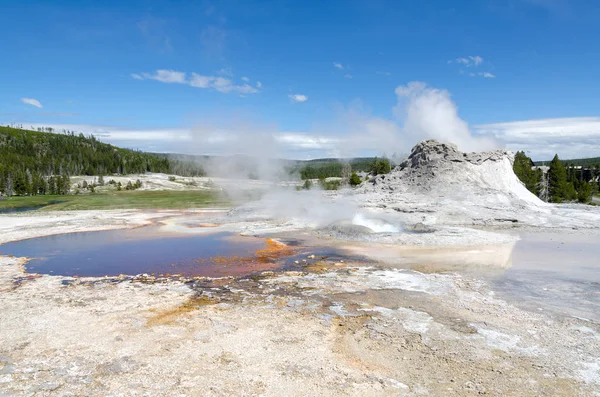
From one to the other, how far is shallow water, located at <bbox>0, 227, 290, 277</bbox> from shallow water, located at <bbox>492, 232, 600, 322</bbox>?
7.63 metres

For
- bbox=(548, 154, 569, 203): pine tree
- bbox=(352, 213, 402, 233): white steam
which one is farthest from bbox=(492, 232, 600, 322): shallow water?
bbox=(548, 154, 569, 203): pine tree

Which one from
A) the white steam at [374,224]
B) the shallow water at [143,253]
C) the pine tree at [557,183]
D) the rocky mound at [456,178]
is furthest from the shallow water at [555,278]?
the pine tree at [557,183]

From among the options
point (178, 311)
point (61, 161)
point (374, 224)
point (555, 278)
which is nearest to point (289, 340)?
point (178, 311)

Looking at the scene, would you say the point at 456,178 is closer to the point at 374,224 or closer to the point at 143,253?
the point at 374,224

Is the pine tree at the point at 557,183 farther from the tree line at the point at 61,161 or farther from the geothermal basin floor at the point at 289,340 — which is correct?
the tree line at the point at 61,161

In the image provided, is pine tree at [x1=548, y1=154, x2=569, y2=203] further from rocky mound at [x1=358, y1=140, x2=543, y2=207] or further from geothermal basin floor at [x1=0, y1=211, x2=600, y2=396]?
geothermal basin floor at [x1=0, y1=211, x2=600, y2=396]

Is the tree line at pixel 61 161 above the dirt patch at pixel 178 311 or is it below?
above

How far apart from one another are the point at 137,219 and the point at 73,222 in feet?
13.8

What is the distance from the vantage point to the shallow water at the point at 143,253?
13.9 metres

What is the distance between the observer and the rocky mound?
27713 mm

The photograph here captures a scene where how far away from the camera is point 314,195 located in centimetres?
3338

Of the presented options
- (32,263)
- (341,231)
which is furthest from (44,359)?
(341,231)

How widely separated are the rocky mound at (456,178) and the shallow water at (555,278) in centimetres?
950

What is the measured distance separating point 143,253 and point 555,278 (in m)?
14.9
